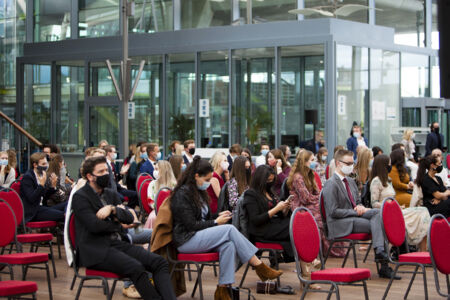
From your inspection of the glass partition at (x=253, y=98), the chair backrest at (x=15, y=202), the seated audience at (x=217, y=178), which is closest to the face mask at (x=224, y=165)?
the seated audience at (x=217, y=178)

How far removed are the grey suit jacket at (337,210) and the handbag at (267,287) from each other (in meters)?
1.14

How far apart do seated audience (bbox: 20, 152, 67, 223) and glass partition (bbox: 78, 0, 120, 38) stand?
13.8 meters

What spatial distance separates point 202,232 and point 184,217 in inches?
8.8

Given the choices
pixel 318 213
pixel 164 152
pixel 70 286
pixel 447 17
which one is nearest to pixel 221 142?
pixel 164 152

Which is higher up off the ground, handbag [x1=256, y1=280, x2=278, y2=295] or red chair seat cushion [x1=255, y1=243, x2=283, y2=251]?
red chair seat cushion [x1=255, y1=243, x2=283, y2=251]

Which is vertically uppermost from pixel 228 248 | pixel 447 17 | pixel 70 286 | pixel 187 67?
pixel 187 67

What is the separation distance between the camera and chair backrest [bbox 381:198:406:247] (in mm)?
6809

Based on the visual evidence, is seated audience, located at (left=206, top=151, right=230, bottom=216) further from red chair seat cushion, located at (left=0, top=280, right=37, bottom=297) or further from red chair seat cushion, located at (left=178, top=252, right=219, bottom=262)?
red chair seat cushion, located at (left=0, top=280, right=37, bottom=297)

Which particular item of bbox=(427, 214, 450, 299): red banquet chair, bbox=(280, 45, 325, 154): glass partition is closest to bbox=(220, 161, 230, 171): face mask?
bbox=(427, 214, 450, 299): red banquet chair

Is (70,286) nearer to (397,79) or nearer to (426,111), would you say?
(397,79)

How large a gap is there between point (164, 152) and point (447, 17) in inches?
669

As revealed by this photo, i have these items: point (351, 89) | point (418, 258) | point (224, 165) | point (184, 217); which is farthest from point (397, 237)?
point (351, 89)

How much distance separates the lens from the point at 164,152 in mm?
19844

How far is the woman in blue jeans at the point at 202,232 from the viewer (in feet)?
20.7
